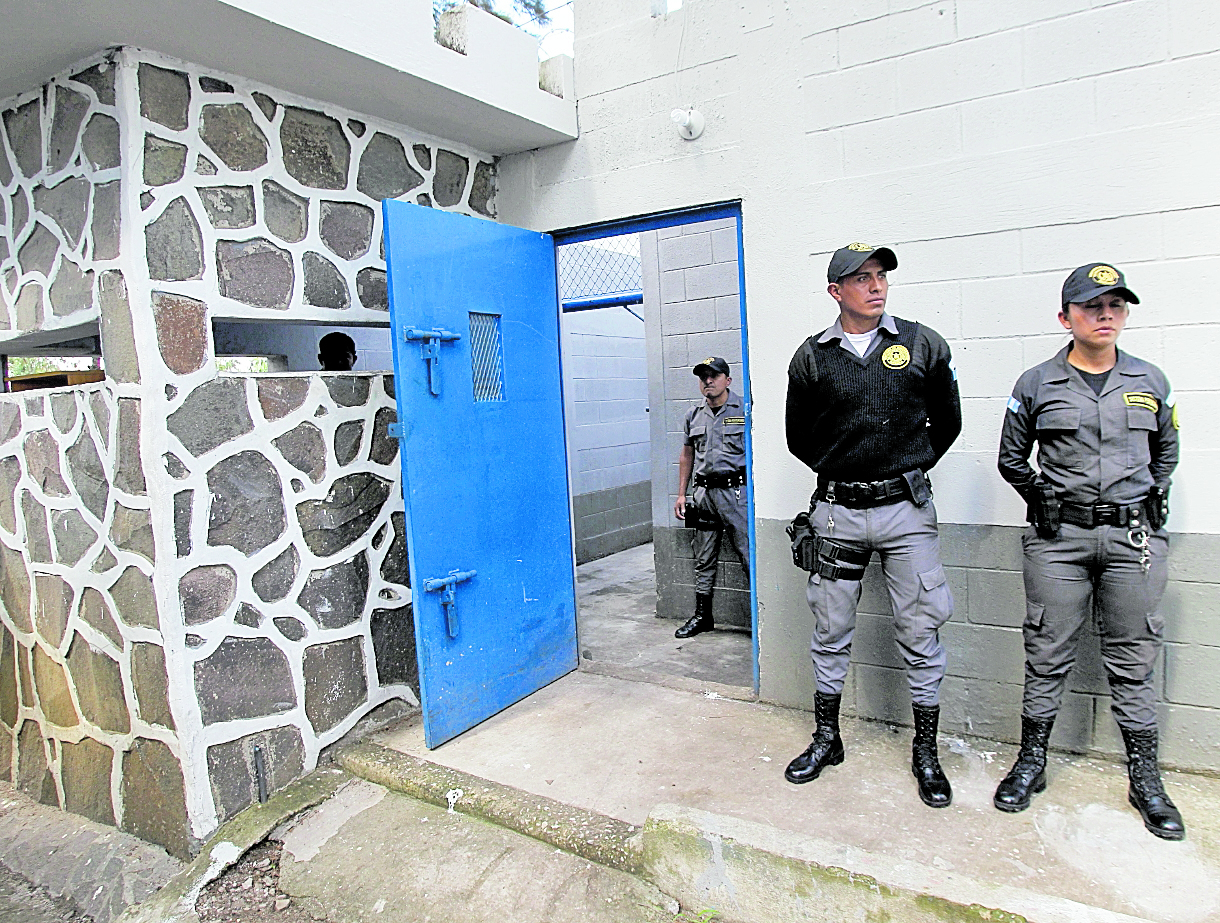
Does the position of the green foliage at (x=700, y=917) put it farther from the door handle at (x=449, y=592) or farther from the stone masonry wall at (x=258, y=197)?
the stone masonry wall at (x=258, y=197)

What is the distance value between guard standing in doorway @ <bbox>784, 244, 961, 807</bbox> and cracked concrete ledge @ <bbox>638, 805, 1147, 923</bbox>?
1.81ft

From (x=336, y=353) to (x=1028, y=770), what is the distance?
11.2 ft

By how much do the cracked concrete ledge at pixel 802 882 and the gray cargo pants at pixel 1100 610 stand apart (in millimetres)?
718

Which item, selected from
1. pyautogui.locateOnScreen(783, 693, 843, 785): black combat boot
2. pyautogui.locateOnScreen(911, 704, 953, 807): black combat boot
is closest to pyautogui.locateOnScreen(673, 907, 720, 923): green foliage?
pyautogui.locateOnScreen(783, 693, 843, 785): black combat boot

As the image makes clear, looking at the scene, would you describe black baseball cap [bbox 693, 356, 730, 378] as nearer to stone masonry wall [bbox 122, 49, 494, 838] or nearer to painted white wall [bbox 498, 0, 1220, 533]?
painted white wall [bbox 498, 0, 1220, 533]

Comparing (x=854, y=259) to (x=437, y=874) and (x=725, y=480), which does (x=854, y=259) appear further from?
(x=437, y=874)

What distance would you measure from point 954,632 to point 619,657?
1.94 metres

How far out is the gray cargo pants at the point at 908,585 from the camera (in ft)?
8.73

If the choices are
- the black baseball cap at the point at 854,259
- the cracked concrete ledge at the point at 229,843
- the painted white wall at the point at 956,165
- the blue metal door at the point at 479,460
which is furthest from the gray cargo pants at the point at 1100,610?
the cracked concrete ledge at the point at 229,843

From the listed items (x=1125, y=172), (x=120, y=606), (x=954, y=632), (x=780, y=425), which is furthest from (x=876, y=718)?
(x=120, y=606)

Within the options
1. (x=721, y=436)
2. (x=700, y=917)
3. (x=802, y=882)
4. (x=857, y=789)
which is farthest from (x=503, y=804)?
(x=721, y=436)

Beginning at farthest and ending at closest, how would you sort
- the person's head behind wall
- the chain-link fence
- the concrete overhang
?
the chain-link fence < the person's head behind wall < the concrete overhang

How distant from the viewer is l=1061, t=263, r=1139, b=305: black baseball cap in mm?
2336

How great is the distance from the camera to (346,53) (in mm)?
2818
